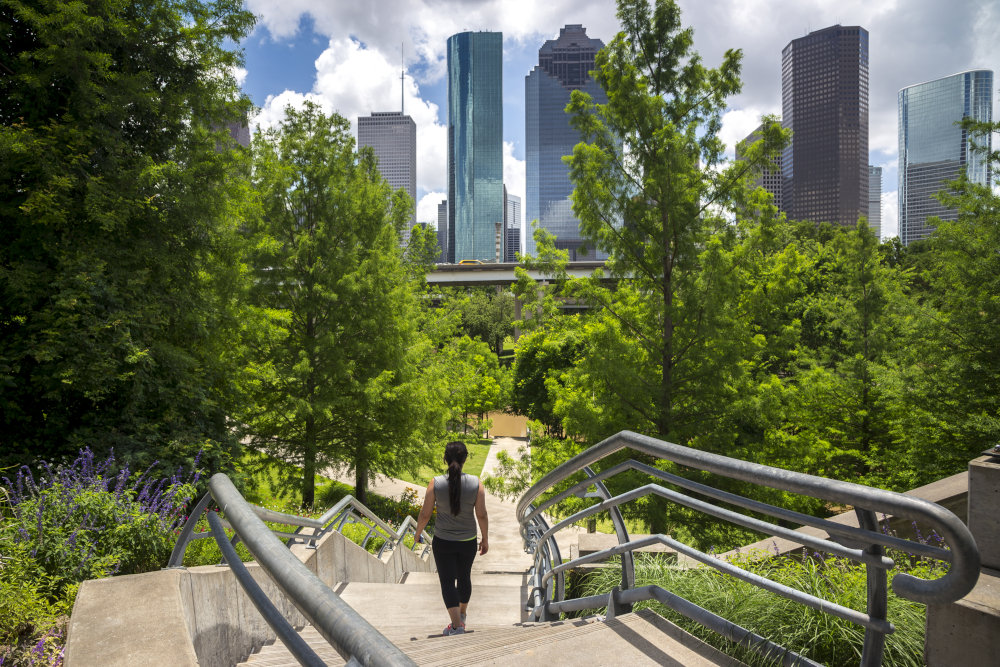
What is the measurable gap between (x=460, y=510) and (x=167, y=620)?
232 centimetres

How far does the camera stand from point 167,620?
2.54m

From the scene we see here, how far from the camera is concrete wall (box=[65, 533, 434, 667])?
2.29 meters

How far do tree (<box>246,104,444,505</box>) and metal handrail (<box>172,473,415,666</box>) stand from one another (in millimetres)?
11324

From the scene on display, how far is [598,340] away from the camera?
9.91m

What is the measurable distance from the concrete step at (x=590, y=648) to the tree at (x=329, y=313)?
10.1 metres

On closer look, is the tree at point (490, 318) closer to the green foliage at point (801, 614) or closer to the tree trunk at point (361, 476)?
the tree trunk at point (361, 476)

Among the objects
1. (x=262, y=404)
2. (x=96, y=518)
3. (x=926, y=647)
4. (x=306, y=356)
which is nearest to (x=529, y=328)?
(x=306, y=356)

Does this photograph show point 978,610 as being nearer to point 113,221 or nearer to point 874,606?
point 874,606

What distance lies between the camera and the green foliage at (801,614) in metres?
2.57

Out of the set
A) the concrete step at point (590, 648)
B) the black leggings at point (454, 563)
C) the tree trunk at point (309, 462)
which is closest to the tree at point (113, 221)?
the black leggings at point (454, 563)

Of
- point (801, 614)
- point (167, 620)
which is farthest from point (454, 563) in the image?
point (801, 614)

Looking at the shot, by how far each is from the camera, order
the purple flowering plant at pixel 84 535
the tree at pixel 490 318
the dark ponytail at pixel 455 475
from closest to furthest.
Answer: the purple flowering plant at pixel 84 535, the dark ponytail at pixel 455 475, the tree at pixel 490 318

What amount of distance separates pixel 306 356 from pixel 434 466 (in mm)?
4612

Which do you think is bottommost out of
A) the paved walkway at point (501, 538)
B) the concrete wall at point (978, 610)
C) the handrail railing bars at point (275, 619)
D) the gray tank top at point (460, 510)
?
the paved walkway at point (501, 538)
